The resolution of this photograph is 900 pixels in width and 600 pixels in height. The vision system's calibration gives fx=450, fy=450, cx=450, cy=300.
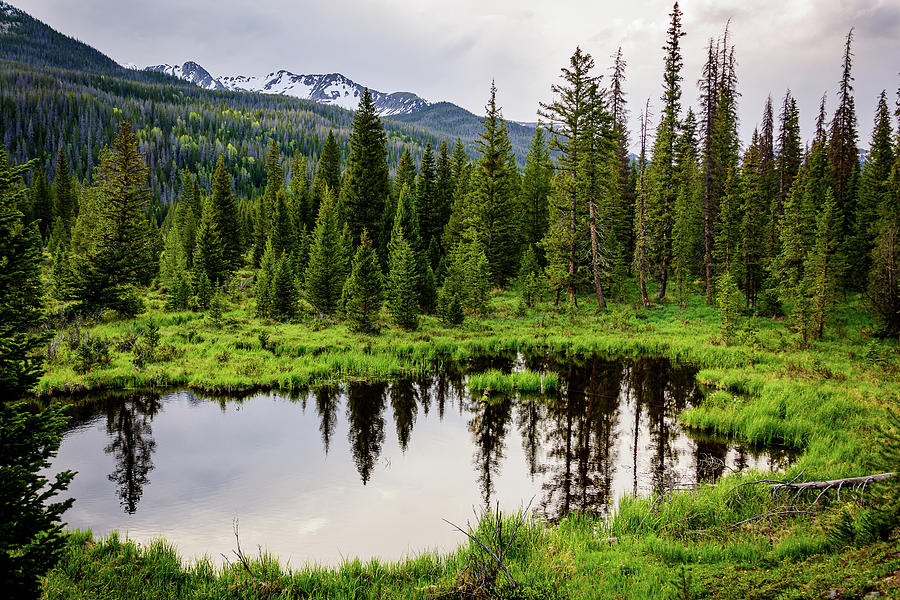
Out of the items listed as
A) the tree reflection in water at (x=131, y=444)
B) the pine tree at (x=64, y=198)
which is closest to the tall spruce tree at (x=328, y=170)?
the tree reflection in water at (x=131, y=444)

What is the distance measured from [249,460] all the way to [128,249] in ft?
75.8

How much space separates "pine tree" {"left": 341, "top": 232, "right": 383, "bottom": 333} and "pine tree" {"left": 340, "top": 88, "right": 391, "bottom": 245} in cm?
1600

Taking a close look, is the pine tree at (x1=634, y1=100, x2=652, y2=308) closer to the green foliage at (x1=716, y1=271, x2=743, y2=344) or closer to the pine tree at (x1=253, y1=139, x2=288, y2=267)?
the green foliage at (x1=716, y1=271, x2=743, y2=344)

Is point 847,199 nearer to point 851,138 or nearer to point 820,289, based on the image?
point 851,138

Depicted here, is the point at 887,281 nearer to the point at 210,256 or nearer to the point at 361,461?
the point at 361,461

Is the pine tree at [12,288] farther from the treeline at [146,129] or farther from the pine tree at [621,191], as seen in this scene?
the treeline at [146,129]

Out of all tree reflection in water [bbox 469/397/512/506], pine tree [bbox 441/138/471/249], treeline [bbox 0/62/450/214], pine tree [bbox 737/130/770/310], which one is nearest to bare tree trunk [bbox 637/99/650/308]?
pine tree [bbox 737/130/770/310]

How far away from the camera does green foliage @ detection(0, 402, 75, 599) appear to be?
5098mm

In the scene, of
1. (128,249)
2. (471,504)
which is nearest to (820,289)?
(471,504)

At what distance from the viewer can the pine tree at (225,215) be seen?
152ft

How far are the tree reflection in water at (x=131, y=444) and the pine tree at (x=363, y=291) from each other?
12.0 metres

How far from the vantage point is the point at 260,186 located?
151m

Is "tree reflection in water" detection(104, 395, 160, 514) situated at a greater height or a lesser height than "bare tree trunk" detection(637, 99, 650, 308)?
lesser

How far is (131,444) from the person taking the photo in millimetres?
14148
